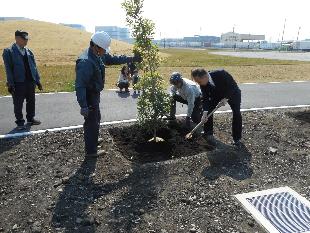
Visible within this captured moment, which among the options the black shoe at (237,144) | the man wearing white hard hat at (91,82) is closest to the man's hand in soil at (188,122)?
the black shoe at (237,144)

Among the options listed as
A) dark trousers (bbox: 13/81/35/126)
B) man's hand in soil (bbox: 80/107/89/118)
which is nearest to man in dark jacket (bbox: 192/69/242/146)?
man's hand in soil (bbox: 80/107/89/118)

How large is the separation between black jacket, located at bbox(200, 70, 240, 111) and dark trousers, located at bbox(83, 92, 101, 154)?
1.88 meters

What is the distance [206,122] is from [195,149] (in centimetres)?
74

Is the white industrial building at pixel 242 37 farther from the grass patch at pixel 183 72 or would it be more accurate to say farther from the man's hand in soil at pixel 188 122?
the man's hand in soil at pixel 188 122

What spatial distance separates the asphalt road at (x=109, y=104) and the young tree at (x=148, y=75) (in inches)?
83.5

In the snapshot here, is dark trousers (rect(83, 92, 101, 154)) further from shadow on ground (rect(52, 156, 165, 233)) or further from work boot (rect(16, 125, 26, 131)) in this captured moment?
work boot (rect(16, 125, 26, 131))

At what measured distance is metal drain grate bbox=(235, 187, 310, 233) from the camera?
374cm

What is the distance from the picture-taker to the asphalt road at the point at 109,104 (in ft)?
25.1

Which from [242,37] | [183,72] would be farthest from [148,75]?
[242,37]

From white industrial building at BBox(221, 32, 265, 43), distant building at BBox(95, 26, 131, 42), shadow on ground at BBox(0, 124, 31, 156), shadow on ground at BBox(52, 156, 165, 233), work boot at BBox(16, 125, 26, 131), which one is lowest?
shadow on ground at BBox(52, 156, 165, 233)

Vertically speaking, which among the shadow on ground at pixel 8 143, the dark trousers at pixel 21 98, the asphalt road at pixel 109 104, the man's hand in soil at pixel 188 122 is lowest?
the shadow on ground at pixel 8 143

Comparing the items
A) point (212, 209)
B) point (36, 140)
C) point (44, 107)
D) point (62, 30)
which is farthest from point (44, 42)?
point (212, 209)

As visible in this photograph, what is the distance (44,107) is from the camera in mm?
8891

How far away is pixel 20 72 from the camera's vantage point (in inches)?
261
